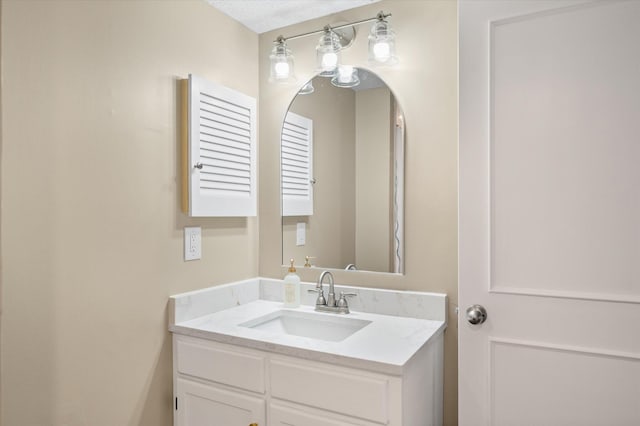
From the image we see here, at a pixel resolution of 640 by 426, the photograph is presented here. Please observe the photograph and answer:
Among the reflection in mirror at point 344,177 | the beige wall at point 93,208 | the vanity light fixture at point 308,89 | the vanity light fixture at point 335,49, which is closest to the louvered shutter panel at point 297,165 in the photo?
the reflection in mirror at point 344,177

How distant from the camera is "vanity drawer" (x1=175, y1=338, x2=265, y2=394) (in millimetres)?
1600

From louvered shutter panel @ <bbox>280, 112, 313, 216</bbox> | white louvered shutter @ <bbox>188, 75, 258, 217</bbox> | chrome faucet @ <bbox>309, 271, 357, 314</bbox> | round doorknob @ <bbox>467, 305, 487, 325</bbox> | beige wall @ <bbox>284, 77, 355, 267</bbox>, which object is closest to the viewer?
round doorknob @ <bbox>467, 305, 487, 325</bbox>

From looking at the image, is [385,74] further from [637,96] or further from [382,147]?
[637,96]

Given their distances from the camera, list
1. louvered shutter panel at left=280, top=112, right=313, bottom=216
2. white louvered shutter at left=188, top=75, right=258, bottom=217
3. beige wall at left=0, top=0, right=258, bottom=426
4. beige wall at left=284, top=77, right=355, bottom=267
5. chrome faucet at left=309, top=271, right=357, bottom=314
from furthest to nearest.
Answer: louvered shutter panel at left=280, top=112, right=313, bottom=216 < beige wall at left=284, top=77, right=355, bottom=267 < chrome faucet at left=309, top=271, right=357, bottom=314 < white louvered shutter at left=188, top=75, right=258, bottom=217 < beige wall at left=0, top=0, right=258, bottom=426

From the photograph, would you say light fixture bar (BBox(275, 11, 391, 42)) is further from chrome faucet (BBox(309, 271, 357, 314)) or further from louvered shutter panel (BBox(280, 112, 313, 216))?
chrome faucet (BBox(309, 271, 357, 314))

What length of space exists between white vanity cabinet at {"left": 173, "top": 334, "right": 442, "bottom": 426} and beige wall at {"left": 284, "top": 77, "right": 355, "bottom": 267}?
64cm

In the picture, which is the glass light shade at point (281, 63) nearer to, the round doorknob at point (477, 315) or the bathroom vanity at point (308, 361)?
the bathroom vanity at point (308, 361)

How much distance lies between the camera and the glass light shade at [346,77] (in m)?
2.05

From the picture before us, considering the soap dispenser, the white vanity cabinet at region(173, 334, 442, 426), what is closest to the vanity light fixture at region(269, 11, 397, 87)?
the soap dispenser

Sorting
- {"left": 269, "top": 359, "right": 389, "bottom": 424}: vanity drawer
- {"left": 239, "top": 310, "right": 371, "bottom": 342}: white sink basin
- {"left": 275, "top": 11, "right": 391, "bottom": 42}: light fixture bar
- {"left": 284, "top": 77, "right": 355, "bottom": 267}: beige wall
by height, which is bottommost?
{"left": 269, "top": 359, "right": 389, "bottom": 424}: vanity drawer

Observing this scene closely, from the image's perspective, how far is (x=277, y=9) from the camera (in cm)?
205

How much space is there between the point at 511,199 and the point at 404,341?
0.61 meters

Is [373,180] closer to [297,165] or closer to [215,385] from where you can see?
[297,165]

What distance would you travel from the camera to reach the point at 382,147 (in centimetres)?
199
